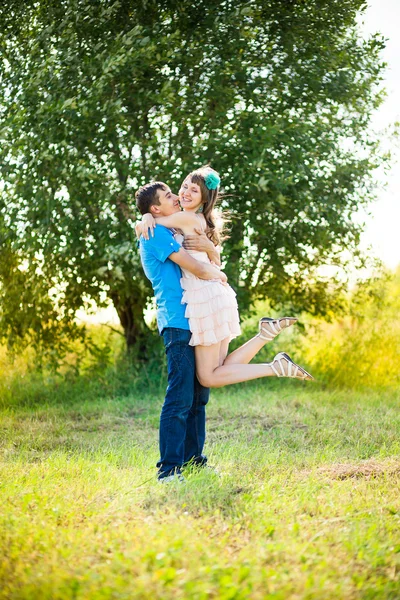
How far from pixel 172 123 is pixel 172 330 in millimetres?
3740

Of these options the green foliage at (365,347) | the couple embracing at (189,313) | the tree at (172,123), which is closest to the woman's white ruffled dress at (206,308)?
the couple embracing at (189,313)

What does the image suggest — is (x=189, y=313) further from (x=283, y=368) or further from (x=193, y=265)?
(x=283, y=368)

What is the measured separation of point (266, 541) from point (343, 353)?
566 centimetres

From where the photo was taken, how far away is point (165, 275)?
4332 millimetres

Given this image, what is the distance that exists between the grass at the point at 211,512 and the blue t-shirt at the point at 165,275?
96 centimetres

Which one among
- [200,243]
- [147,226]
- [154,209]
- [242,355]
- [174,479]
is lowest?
[174,479]

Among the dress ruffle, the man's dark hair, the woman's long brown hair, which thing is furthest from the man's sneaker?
the man's dark hair

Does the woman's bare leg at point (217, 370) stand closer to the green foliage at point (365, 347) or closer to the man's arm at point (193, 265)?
the man's arm at point (193, 265)

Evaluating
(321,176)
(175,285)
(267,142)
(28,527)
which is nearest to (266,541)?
(28,527)

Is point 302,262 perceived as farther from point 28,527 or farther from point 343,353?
point 28,527

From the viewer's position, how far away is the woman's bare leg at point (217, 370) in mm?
4340

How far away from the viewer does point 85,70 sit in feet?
23.2

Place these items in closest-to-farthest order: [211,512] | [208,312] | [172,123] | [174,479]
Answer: [211,512]
[174,479]
[208,312]
[172,123]

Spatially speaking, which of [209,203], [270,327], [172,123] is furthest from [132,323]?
[209,203]
